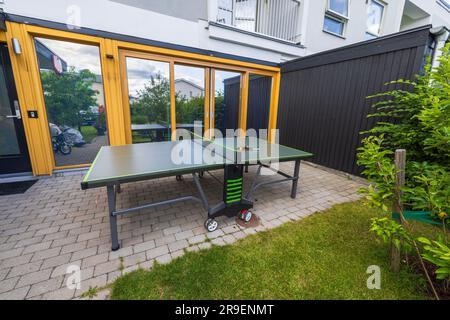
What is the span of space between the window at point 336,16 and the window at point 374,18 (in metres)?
1.03

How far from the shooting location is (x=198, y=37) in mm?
4316

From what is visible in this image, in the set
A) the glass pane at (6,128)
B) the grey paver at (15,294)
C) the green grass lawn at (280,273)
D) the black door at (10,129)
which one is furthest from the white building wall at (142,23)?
the green grass lawn at (280,273)

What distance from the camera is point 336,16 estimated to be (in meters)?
6.03

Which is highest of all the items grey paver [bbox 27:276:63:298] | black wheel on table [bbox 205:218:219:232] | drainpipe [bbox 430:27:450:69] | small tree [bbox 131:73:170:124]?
drainpipe [bbox 430:27:450:69]

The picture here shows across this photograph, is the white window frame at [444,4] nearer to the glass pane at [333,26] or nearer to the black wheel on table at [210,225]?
the glass pane at [333,26]

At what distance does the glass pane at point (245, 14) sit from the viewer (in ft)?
17.1

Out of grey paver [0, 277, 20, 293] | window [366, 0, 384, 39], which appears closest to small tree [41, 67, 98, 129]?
grey paver [0, 277, 20, 293]

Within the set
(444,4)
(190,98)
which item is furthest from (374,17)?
(190,98)

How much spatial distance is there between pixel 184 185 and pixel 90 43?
122 inches

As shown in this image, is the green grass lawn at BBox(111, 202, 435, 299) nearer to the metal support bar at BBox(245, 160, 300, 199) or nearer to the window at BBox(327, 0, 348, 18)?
the metal support bar at BBox(245, 160, 300, 199)

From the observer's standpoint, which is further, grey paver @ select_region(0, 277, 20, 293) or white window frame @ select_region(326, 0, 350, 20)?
white window frame @ select_region(326, 0, 350, 20)

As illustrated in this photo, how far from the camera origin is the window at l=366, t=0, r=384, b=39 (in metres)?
6.56

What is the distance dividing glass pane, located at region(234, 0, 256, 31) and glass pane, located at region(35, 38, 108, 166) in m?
3.70

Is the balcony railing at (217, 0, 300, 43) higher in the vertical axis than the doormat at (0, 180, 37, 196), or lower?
higher
